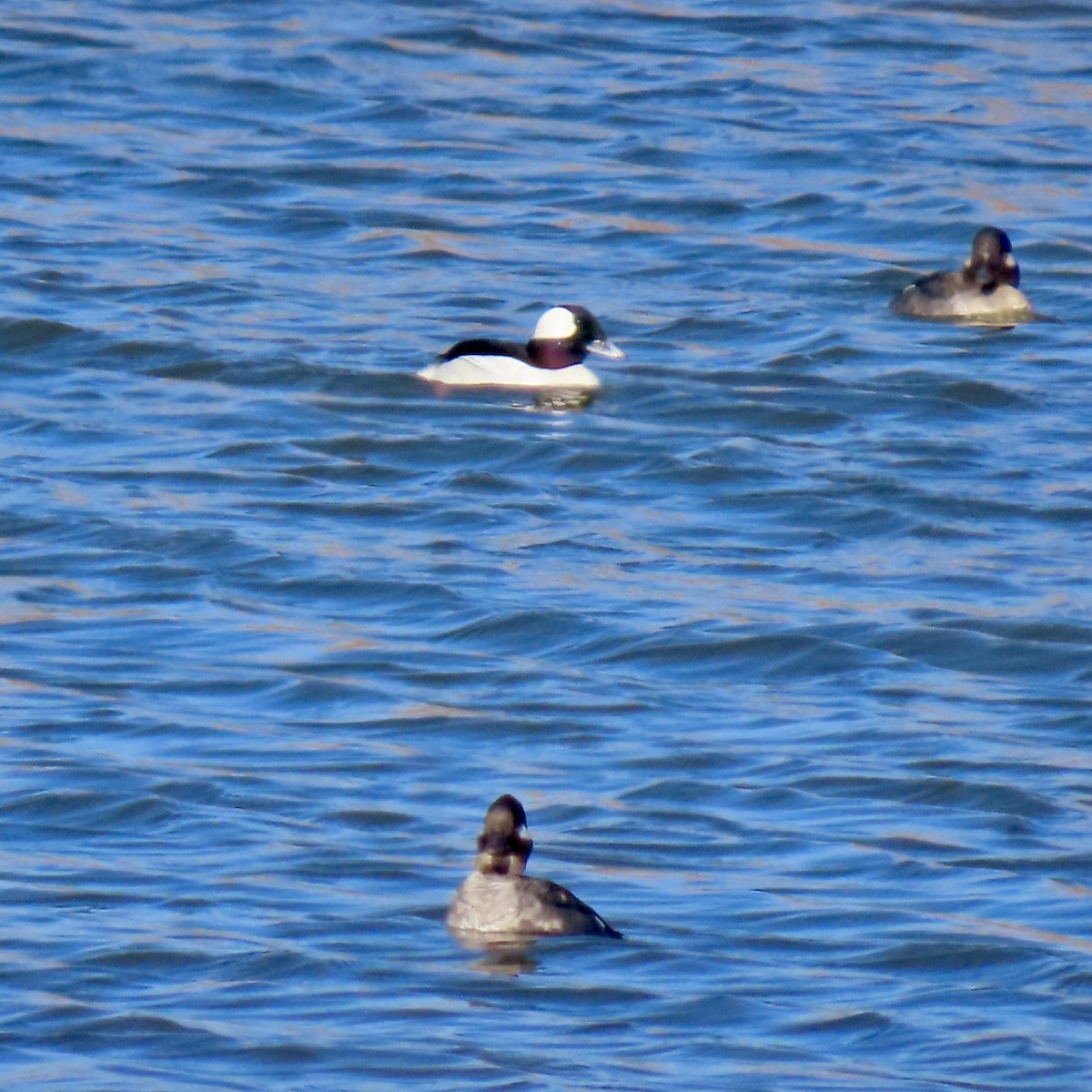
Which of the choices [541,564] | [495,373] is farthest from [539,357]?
[541,564]

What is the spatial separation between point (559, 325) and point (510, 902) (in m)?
8.44

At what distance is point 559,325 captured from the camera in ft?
55.3

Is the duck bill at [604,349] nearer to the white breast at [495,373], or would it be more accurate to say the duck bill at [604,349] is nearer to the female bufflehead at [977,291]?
the white breast at [495,373]

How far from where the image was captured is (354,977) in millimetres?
8516

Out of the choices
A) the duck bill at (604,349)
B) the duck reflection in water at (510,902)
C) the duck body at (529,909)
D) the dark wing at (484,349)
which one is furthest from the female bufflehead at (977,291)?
the duck body at (529,909)

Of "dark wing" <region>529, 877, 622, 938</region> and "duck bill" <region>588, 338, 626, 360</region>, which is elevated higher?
"duck bill" <region>588, 338, 626, 360</region>

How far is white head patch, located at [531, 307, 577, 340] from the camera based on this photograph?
55.1 feet

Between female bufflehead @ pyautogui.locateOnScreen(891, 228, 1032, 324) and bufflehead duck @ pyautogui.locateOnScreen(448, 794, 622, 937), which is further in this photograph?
female bufflehead @ pyautogui.locateOnScreen(891, 228, 1032, 324)

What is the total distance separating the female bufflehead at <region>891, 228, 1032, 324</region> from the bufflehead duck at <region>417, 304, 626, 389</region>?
2.25 meters

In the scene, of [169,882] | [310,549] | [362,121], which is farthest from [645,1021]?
[362,121]

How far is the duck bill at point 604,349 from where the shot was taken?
16.9 meters

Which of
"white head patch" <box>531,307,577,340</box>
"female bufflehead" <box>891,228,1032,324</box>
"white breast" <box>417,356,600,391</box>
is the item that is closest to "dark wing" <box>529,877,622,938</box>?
"white breast" <box>417,356,600,391</box>

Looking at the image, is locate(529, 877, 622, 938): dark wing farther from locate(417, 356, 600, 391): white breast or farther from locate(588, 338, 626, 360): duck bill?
locate(588, 338, 626, 360): duck bill

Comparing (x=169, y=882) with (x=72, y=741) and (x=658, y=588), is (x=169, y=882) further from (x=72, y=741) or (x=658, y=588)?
(x=658, y=588)
